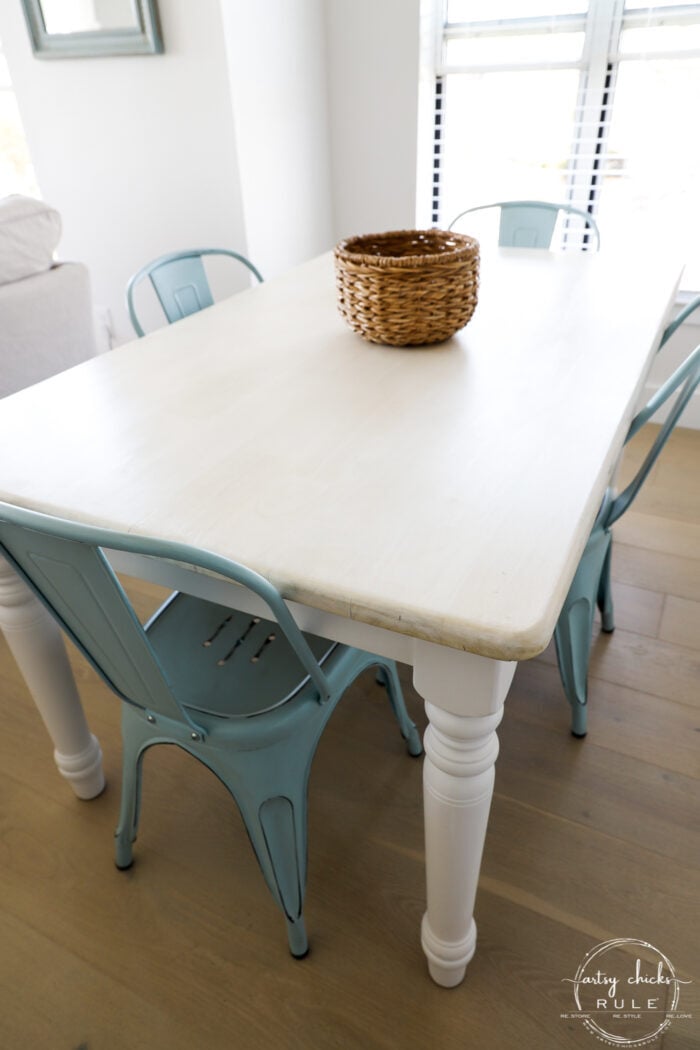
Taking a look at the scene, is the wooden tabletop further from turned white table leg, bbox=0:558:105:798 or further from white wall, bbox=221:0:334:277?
white wall, bbox=221:0:334:277

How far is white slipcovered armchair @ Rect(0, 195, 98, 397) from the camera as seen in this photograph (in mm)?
1858

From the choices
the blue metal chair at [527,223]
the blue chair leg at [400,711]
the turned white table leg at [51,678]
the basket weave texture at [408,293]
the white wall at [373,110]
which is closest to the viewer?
the turned white table leg at [51,678]

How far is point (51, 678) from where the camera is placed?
1268 millimetres

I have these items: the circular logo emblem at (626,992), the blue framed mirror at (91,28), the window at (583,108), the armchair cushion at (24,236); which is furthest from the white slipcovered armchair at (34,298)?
the circular logo emblem at (626,992)

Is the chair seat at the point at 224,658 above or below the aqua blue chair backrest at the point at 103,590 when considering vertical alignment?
below

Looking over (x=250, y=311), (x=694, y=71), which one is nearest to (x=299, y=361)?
(x=250, y=311)

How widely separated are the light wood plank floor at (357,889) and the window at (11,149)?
3.04m

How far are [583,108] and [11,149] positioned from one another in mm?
2743

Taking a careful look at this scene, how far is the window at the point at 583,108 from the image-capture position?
2465 mm

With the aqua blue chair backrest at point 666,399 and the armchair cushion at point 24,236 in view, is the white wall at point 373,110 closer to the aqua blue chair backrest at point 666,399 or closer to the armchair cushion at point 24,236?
the armchair cushion at point 24,236

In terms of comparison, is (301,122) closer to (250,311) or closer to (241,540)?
(250,311)

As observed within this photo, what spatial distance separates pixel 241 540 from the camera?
2.72 ft

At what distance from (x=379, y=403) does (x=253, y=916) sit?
2.94 ft

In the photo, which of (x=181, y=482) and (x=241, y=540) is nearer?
(x=241, y=540)
